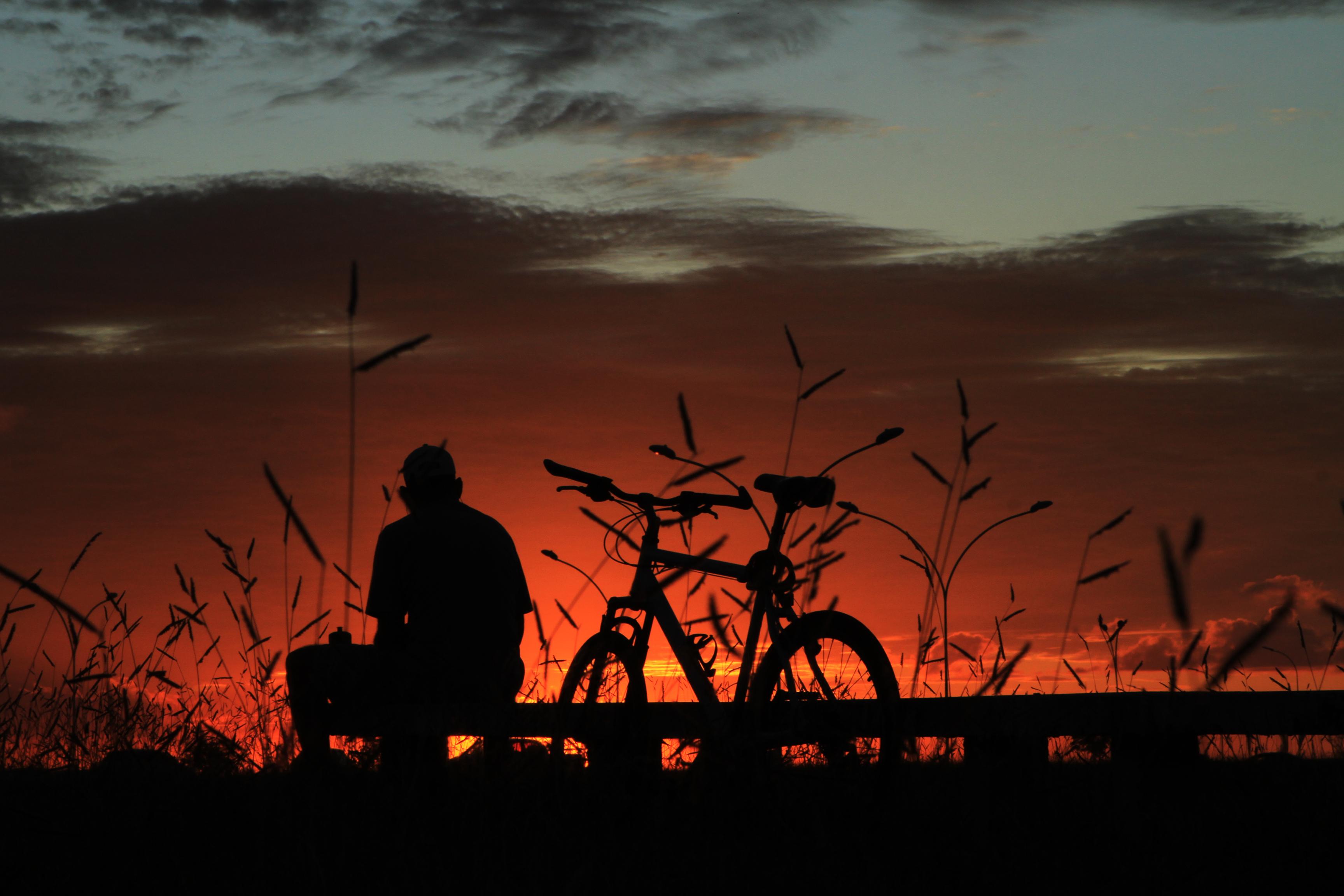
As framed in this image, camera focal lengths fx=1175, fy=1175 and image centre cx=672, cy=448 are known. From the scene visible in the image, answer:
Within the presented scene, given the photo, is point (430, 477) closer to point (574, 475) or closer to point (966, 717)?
point (574, 475)

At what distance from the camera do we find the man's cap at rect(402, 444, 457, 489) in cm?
535

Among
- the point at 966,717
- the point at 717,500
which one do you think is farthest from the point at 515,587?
the point at 966,717

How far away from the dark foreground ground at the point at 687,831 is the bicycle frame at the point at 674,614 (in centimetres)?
39

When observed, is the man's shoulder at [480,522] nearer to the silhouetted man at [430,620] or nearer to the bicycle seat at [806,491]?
the silhouetted man at [430,620]

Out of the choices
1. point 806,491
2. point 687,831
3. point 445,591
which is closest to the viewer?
point 687,831

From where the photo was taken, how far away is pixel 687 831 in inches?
135

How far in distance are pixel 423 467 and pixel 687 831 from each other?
2476mm

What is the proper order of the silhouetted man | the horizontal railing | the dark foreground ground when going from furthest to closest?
1. the silhouetted man
2. the horizontal railing
3. the dark foreground ground

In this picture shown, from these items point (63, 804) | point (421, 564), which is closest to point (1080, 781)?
point (421, 564)

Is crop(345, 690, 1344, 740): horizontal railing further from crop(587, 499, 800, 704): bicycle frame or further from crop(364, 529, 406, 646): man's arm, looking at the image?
crop(364, 529, 406, 646): man's arm

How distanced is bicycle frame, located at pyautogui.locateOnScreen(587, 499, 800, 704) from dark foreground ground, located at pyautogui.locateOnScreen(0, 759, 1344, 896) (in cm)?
39

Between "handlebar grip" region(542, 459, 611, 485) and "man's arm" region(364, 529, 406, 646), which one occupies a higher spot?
"handlebar grip" region(542, 459, 611, 485)

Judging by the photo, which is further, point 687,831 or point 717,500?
point 717,500

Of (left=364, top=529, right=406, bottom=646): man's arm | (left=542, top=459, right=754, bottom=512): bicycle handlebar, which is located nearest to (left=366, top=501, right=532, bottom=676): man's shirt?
(left=364, top=529, right=406, bottom=646): man's arm
